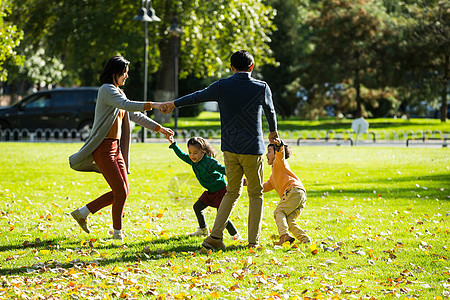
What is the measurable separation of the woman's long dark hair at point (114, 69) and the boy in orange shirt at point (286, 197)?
163 cm

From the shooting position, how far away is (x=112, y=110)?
6.45 meters

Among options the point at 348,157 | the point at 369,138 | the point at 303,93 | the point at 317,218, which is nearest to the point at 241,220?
the point at 317,218

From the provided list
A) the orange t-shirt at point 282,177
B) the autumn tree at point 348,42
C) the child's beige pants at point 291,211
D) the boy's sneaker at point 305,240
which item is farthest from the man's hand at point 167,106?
the autumn tree at point 348,42

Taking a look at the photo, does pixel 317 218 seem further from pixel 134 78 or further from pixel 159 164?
pixel 134 78

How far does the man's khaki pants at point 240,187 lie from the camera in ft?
19.8

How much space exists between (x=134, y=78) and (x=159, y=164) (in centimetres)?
2710

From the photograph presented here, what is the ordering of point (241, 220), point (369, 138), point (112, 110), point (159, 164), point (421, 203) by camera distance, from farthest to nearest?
point (369, 138) < point (159, 164) < point (421, 203) < point (241, 220) < point (112, 110)

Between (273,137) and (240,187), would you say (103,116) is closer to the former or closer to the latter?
(240,187)

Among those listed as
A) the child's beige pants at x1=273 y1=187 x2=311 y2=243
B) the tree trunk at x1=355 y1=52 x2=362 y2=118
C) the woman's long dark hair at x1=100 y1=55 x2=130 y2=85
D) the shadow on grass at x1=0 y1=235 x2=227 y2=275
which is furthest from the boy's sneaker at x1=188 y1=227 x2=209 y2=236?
the tree trunk at x1=355 y1=52 x2=362 y2=118

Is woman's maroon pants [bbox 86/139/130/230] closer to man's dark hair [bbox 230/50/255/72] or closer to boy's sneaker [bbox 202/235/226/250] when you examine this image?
boy's sneaker [bbox 202/235/226/250]

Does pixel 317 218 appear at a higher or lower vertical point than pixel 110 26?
lower

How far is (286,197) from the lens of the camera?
21.4 feet

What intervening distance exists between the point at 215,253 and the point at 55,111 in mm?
20952

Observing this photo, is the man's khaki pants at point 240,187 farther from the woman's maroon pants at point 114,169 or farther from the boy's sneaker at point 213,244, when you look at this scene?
the woman's maroon pants at point 114,169
